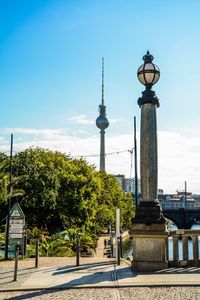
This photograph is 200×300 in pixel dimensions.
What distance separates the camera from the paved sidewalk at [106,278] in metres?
8.95

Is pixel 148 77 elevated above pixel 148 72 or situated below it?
below

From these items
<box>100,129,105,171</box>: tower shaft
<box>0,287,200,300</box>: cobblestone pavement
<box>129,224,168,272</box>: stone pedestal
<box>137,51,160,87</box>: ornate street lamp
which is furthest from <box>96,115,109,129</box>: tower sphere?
<box>0,287,200,300</box>: cobblestone pavement

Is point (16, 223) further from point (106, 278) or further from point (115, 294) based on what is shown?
point (115, 294)

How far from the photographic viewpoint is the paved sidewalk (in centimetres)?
895

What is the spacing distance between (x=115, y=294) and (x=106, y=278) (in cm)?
179

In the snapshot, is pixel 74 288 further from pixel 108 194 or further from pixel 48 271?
pixel 108 194

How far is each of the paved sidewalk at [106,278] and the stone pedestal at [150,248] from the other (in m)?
0.30

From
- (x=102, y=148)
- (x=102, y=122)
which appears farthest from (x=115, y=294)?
(x=102, y=122)

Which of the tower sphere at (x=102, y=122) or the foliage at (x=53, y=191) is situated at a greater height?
the tower sphere at (x=102, y=122)

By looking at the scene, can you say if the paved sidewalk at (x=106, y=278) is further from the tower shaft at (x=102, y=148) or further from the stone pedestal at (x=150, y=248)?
the tower shaft at (x=102, y=148)

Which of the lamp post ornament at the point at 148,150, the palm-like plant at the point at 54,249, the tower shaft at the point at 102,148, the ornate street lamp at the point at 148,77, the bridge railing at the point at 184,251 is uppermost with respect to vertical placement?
the tower shaft at the point at 102,148

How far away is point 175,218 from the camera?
9281 cm

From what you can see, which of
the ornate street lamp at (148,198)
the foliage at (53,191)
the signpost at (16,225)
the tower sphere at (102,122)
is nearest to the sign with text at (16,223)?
the signpost at (16,225)

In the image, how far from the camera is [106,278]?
988 centimetres
